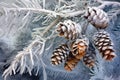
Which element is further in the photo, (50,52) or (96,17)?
(50,52)

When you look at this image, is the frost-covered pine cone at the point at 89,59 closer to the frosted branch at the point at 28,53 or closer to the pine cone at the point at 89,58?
the pine cone at the point at 89,58

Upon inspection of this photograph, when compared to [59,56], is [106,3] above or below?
above

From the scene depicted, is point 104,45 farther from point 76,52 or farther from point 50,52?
point 50,52

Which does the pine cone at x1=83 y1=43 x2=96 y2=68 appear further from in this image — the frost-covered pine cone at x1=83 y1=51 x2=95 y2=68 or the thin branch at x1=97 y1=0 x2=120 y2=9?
the thin branch at x1=97 y1=0 x2=120 y2=9

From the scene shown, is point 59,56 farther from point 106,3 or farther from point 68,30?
point 106,3

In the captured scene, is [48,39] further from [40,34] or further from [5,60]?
[5,60]

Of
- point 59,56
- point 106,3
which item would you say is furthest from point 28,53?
point 106,3

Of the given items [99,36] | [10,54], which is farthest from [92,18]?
[10,54]

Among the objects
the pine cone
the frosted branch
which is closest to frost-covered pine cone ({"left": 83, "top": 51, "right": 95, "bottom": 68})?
the pine cone
